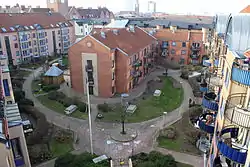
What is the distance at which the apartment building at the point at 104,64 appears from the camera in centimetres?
3822

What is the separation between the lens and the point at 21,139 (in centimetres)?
1916

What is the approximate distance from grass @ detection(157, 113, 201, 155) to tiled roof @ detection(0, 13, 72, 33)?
1922 inches

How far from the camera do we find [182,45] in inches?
2256

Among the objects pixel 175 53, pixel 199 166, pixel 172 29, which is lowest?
pixel 199 166

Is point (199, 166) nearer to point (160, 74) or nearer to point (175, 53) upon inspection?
point (160, 74)

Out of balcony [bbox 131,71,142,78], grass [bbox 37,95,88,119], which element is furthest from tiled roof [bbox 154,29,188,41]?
grass [bbox 37,95,88,119]

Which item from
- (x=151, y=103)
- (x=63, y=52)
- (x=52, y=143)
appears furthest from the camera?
(x=63, y=52)

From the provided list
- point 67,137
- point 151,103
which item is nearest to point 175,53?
point 151,103

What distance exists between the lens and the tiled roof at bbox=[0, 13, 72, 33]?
5806 cm

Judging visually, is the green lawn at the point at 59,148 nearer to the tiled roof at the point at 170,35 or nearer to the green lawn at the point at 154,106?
the green lawn at the point at 154,106

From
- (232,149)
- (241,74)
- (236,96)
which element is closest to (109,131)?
(236,96)

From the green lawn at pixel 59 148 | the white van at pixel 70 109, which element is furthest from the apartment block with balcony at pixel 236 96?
the white van at pixel 70 109

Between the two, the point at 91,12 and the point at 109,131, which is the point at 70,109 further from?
the point at 91,12

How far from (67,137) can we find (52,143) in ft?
5.93
